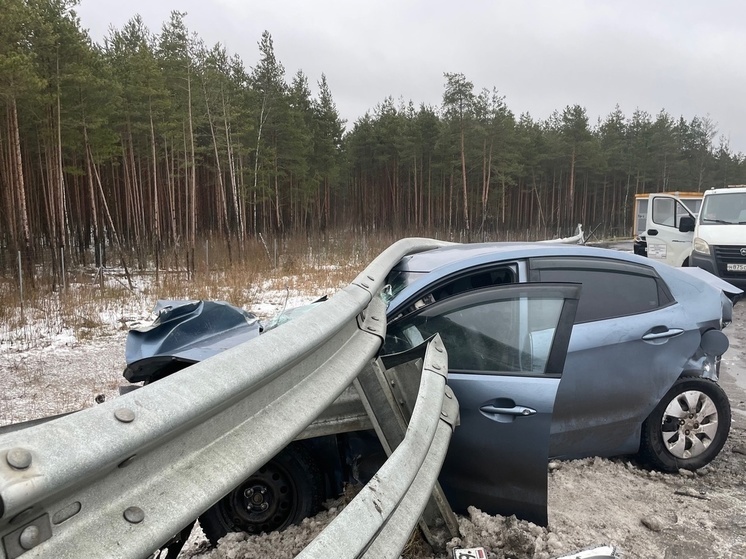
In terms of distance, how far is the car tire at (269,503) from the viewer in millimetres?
2963

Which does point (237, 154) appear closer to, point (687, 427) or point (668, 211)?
point (668, 211)

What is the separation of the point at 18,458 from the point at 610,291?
3.78 metres

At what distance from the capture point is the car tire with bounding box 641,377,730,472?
3.72 m

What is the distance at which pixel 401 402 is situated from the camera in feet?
8.30

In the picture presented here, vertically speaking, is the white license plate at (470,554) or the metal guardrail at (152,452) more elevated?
the metal guardrail at (152,452)

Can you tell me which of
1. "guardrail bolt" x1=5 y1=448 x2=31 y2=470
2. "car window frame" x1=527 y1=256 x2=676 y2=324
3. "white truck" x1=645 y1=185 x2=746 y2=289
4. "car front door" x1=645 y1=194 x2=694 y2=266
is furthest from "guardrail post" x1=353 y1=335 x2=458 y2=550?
"car front door" x1=645 y1=194 x2=694 y2=266

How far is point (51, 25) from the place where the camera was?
708 inches

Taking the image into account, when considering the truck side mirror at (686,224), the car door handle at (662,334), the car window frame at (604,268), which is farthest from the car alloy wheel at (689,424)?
the truck side mirror at (686,224)

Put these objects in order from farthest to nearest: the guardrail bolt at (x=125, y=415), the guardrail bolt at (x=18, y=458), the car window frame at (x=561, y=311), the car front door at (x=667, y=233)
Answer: the car front door at (x=667, y=233) → the car window frame at (x=561, y=311) → the guardrail bolt at (x=125, y=415) → the guardrail bolt at (x=18, y=458)

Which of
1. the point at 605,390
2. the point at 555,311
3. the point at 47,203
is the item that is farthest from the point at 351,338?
the point at 47,203

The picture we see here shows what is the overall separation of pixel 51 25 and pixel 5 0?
113 inches

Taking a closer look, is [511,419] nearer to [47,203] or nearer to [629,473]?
[629,473]

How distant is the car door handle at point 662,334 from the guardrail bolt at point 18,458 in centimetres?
373

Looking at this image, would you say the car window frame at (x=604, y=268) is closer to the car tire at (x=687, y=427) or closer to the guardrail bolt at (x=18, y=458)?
the car tire at (x=687, y=427)
